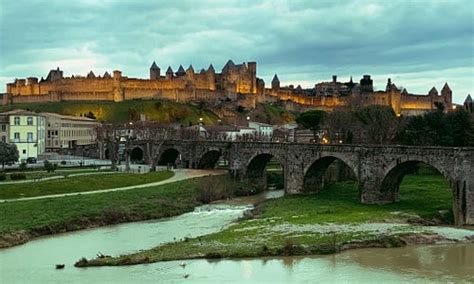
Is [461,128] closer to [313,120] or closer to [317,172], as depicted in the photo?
[317,172]

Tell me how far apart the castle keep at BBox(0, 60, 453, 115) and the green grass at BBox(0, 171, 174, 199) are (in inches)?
3733

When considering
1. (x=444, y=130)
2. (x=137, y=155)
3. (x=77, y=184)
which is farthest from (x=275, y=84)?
(x=77, y=184)

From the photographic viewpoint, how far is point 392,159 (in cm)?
4047

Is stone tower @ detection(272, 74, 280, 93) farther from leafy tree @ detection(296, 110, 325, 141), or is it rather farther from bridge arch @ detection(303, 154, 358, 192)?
bridge arch @ detection(303, 154, 358, 192)

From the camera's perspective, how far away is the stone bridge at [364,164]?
3597 centimetres

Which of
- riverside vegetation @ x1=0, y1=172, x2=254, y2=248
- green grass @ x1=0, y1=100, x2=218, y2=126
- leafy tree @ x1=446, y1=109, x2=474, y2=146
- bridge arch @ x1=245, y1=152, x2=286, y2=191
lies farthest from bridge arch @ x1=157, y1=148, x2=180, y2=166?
green grass @ x1=0, y1=100, x2=218, y2=126

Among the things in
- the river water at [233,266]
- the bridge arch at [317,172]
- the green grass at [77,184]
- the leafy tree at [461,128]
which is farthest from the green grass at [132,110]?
the river water at [233,266]

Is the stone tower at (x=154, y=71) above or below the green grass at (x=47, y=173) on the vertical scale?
above

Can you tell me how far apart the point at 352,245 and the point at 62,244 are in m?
13.6

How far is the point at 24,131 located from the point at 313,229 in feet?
149

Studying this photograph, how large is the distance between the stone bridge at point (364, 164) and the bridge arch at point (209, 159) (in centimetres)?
75

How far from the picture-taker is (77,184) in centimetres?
4662

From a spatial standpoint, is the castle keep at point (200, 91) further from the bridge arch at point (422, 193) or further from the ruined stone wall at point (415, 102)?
the bridge arch at point (422, 193)

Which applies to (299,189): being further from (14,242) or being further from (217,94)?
(217,94)
